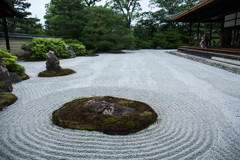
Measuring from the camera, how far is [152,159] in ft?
6.17

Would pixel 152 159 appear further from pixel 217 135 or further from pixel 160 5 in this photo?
pixel 160 5

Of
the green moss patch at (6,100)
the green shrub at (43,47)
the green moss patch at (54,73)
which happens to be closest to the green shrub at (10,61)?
the green moss patch at (54,73)

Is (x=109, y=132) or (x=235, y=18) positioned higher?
(x=235, y=18)

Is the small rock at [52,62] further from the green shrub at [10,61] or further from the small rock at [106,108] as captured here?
the small rock at [106,108]

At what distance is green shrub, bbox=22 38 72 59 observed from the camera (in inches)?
422

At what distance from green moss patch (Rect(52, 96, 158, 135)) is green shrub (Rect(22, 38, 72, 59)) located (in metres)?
9.11

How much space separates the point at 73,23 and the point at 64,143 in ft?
47.8

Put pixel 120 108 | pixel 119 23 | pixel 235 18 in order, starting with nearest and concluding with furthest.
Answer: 1. pixel 120 108
2. pixel 235 18
3. pixel 119 23

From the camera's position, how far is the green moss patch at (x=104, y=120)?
8.09 feet

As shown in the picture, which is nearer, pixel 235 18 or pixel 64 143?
pixel 64 143

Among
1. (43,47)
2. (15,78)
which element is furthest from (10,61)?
(43,47)

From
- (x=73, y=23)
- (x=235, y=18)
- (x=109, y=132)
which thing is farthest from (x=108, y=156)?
(x=73, y=23)

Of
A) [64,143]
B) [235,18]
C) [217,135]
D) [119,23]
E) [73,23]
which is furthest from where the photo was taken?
[119,23]

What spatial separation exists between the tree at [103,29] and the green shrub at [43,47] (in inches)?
182
